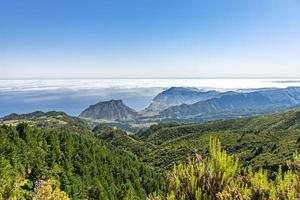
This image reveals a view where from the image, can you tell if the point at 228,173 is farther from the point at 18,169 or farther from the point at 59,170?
the point at 59,170

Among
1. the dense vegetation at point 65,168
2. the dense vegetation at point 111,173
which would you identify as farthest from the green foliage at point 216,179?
the dense vegetation at point 65,168

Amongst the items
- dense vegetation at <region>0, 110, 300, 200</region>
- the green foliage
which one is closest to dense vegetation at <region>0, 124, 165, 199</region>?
dense vegetation at <region>0, 110, 300, 200</region>

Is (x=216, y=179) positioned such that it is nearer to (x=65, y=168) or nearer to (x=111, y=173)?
(x=65, y=168)

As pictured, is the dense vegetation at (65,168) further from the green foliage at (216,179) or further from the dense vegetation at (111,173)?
the green foliage at (216,179)

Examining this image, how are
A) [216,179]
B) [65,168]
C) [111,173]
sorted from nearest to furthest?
[216,179], [65,168], [111,173]

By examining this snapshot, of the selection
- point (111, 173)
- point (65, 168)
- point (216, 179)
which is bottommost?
point (111, 173)

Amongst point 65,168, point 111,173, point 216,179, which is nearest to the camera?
point 216,179

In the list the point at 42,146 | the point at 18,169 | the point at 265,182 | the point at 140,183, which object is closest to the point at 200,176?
the point at 265,182

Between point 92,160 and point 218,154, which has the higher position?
point 218,154

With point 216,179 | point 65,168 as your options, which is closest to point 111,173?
point 65,168
